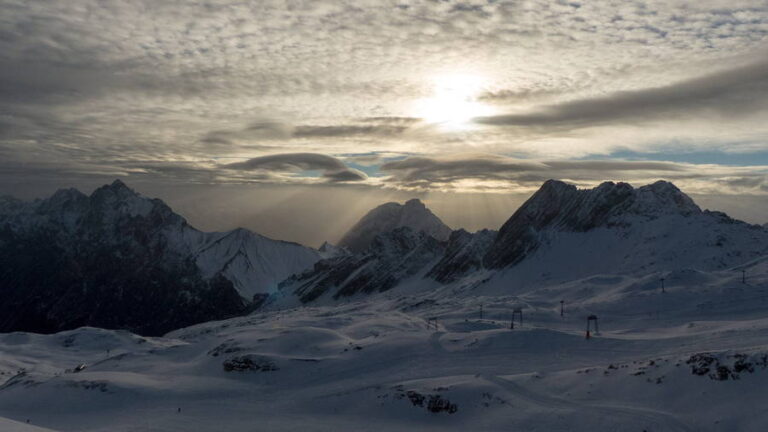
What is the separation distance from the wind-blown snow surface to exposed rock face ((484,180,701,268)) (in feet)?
273

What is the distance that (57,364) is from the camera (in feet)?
371

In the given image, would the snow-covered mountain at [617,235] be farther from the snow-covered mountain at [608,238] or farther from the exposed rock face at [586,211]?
the snow-covered mountain at [608,238]

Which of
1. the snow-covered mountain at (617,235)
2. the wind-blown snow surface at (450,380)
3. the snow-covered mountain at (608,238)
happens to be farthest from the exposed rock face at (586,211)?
the wind-blown snow surface at (450,380)

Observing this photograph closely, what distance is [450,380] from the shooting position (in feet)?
149

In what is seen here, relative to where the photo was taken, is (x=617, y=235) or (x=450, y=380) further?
(x=617, y=235)

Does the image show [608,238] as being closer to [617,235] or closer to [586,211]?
[617,235]

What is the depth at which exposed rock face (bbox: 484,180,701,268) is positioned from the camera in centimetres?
16439

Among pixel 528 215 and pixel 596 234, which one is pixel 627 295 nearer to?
pixel 596 234

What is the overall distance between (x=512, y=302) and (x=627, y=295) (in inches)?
770

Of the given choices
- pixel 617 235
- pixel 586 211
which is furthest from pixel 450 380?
pixel 586 211

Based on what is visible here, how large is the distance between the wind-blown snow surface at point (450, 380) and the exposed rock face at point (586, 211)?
83328mm

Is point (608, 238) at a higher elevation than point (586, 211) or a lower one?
lower

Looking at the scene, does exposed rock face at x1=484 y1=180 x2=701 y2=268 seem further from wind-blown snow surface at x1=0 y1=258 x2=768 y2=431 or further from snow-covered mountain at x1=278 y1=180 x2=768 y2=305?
wind-blown snow surface at x1=0 y1=258 x2=768 y2=431

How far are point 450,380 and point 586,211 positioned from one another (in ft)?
466
